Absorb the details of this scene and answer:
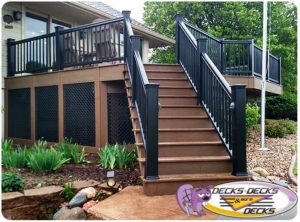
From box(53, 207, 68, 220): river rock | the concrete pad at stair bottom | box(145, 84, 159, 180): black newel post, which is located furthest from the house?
box(53, 207, 68, 220): river rock

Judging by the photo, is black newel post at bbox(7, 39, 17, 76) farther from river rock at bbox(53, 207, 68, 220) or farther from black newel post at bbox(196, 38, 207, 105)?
river rock at bbox(53, 207, 68, 220)

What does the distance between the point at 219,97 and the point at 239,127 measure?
2.12 feet

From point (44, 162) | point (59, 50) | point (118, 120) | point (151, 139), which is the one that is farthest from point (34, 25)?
point (151, 139)

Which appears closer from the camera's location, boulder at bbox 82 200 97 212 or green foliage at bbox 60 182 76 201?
boulder at bbox 82 200 97 212

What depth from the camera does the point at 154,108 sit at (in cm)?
328

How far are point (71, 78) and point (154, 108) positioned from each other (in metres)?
2.78

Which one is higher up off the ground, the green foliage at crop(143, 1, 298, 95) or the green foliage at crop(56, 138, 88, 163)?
the green foliage at crop(143, 1, 298, 95)

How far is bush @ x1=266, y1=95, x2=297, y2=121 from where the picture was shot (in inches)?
387

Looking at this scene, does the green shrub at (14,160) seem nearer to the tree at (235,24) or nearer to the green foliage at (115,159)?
the green foliage at (115,159)

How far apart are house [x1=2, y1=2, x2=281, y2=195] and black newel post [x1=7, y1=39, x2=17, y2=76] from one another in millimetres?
21

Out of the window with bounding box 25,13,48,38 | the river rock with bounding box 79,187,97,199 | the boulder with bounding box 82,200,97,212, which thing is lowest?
the boulder with bounding box 82,200,97,212

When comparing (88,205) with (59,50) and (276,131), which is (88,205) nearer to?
(59,50)

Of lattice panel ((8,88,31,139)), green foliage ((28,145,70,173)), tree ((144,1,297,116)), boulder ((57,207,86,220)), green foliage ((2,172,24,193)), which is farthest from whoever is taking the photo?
tree ((144,1,297,116))

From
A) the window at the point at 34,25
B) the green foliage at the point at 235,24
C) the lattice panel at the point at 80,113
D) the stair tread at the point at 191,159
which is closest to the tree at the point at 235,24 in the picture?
the green foliage at the point at 235,24
